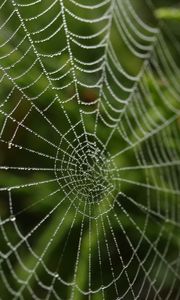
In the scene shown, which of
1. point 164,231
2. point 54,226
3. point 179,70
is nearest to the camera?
point 54,226

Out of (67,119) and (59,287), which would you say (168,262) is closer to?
(59,287)

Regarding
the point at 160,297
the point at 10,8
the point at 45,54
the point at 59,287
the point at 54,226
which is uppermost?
the point at 10,8

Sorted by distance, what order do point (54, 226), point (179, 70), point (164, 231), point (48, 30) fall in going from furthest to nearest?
point (179, 70), point (164, 231), point (48, 30), point (54, 226)

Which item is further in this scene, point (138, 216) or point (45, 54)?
point (138, 216)

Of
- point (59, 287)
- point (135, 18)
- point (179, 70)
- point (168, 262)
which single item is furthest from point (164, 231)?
point (135, 18)

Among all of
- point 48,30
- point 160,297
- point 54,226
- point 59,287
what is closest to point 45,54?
point 48,30

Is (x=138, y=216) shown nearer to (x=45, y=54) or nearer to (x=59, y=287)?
(x=59, y=287)

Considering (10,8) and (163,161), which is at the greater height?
(10,8)
